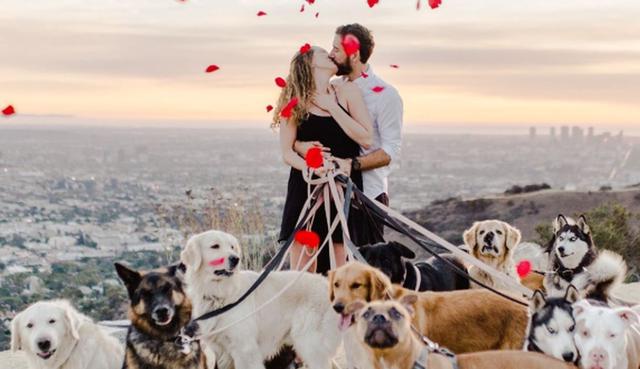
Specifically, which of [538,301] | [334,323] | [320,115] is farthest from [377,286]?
[320,115]

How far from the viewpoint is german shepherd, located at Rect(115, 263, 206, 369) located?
6852 mm

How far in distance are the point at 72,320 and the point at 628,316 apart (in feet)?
12.2

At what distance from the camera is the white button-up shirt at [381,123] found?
27.6ft

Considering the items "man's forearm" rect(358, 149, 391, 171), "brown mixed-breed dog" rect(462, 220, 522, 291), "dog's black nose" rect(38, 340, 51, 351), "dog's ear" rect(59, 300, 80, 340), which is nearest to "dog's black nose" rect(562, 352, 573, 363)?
"man's forearm" rect(358, 149, 391, 171)

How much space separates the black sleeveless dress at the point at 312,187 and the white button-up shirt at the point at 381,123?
139 mm

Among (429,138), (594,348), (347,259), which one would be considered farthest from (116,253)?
(429,138)

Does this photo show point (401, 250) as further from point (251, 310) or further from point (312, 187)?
point (251, 310)

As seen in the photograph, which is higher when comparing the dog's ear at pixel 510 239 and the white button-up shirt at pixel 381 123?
the white button-up shirt at pixel 381 123

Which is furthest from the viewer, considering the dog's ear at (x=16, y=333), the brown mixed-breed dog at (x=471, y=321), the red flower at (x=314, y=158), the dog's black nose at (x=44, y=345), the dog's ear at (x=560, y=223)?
the dog's ear at (x=560, y=223)

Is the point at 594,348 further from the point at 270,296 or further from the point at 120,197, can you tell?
the point at 120,197

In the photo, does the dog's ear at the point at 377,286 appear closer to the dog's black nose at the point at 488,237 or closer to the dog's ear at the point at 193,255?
the dog's ear at the point at 193,255

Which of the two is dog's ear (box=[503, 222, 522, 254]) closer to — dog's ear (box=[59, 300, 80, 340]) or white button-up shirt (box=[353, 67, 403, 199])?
white button-up shirt (box=[353, 67, 403, 199])

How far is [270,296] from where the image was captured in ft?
25.1

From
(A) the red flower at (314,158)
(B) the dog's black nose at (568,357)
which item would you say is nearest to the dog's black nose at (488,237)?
(A) the red flower at (314,158)
